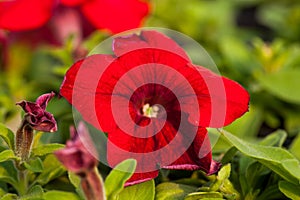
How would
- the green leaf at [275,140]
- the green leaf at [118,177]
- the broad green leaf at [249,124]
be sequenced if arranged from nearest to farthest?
1. the green leaf at [118,177]
2. the green leaf at [275,140]
3. the broad green leaf at [249,124]

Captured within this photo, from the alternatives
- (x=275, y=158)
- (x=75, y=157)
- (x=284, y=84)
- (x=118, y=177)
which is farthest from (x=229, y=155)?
(x=284, y=84)

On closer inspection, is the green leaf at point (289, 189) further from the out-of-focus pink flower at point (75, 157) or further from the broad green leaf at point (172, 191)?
the out-of-focus pink flower at point (75, 157)

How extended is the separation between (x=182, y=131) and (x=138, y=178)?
0.09 m

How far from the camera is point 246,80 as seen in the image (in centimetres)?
123

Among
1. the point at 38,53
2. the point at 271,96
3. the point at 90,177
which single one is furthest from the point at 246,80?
the point at 90,177

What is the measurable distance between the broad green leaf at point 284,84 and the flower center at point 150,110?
17.3 inches

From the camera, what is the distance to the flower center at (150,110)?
0.75 metres

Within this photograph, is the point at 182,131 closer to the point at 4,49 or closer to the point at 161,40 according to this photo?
the point at 161,40

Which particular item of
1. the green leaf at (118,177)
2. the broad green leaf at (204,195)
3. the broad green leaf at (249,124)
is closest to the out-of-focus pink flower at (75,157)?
the green leaf at (118,177)

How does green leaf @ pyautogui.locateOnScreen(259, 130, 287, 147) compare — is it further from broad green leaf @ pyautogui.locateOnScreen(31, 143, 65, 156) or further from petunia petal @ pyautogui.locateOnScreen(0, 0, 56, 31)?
petunia petal @ pyautogui.locateOnScreen(0, 0, 56, 31)

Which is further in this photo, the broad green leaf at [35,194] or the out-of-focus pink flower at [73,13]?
the out-of-focus pink flower at [73,13]

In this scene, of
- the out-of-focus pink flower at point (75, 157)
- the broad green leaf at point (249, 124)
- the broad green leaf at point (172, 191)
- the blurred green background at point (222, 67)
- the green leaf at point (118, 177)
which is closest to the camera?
the out-of-focus pink flower at point (75, 157)

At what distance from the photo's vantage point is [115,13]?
4.12ft

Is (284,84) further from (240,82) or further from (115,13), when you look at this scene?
(115,13)
